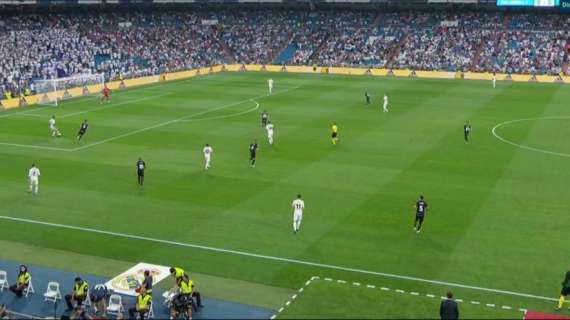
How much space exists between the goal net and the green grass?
46.4m

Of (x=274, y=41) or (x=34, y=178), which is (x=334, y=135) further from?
(x=274, y=41)

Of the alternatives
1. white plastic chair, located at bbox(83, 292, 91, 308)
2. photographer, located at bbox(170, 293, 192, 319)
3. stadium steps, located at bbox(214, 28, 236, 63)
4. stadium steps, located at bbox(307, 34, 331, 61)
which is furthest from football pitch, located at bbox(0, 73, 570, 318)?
stadium steps, located at bbox(214, 28, 236, 63)

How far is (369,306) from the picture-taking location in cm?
1948

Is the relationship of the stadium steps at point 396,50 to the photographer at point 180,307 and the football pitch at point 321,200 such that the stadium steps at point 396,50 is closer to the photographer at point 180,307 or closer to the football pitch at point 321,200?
the football pitch at point 321,200

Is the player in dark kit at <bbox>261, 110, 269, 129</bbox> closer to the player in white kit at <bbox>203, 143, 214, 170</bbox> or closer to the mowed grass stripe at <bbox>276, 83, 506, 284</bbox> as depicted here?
the mowed grass stripe at <bbox>276, 83, 506, 284</bbox>

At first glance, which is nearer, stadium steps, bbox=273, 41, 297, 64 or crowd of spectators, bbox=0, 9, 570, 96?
crowd of spectators, bbox=0, 9, 570, 96

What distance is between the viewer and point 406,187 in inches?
1308

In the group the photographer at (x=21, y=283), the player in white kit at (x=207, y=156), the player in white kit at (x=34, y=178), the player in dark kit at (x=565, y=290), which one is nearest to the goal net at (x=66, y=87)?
the player in white kit at (x=207, y=156)

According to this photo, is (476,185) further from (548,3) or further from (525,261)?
(548,3)

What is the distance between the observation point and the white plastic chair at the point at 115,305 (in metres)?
19.8

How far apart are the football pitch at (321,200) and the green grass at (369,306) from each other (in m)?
0.07

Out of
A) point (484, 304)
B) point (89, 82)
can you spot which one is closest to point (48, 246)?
point (484, 304)

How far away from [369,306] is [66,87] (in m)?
53.3

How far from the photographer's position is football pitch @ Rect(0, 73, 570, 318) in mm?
22844
